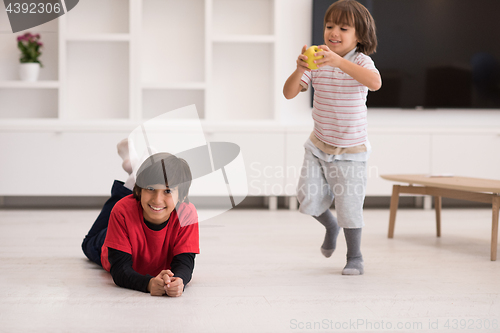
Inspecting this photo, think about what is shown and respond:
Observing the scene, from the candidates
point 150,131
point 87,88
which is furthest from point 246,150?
point 87,88

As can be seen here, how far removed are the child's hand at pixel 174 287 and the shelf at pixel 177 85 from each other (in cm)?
207

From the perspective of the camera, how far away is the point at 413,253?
1.90 meters

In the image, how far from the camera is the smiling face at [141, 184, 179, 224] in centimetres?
132

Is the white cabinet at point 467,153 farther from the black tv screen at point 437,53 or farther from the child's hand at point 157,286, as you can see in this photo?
the child's hand at point 157,286

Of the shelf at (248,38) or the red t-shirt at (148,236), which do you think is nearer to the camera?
the red t-shirt at (148,236)

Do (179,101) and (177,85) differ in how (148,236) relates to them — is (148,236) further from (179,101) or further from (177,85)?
(179,101)

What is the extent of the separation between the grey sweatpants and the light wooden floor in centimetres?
20

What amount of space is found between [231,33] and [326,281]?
2402 millimetres

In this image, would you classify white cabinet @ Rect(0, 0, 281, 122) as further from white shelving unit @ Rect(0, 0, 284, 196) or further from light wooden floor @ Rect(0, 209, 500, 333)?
light wooden floor @ Rect(0, 209, 500, 333)

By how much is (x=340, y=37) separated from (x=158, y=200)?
2.47 ft

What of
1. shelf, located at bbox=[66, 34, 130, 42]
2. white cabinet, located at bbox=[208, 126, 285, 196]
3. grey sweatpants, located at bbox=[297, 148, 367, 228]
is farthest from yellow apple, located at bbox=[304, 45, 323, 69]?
shelf, located at bbox=[66, 34, 130, 42]

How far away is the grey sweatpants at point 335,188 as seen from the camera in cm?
155

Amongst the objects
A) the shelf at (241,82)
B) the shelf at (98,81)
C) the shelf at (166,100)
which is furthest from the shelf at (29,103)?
the shelf at (241,82)

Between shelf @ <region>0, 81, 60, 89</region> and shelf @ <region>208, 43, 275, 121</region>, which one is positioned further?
shelf @ <region>208, 43, 275, 121</region>
